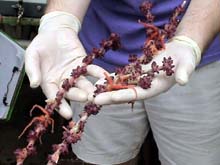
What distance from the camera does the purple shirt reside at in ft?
4.98

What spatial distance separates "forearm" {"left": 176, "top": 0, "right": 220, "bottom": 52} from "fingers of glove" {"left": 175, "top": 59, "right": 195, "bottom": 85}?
14 centimetres

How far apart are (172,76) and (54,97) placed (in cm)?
28

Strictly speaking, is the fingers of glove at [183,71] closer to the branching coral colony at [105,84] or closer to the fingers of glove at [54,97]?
the branching coral colony at [105,84]

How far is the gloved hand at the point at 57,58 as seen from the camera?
128 cm

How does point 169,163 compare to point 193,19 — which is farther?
point 169,163

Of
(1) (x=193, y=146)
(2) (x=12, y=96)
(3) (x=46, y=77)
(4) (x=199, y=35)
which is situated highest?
(4) (x=199, y=35)

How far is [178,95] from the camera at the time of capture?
1618 millimetres

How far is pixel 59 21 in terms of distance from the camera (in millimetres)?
1470

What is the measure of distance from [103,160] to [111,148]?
7cm

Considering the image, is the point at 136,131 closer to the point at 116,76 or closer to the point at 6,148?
the point at 116,76

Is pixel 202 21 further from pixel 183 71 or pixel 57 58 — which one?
pixel 57 58

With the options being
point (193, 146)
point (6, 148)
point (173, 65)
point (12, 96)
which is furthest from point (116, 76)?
point (6, 148)

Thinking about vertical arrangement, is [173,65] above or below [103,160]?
above

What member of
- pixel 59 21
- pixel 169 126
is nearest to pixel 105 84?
pixel 59 21
